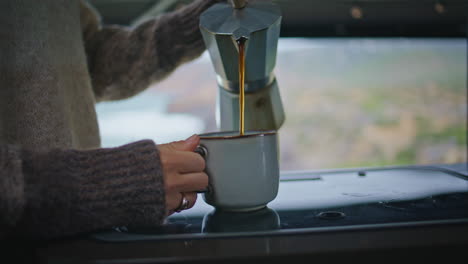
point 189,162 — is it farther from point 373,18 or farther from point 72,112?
point 373,18

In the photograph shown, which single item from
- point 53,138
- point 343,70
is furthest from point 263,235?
point 343,70

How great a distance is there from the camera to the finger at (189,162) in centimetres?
43

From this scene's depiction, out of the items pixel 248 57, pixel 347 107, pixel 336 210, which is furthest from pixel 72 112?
pixel 347 107

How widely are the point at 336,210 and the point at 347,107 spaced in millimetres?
1508

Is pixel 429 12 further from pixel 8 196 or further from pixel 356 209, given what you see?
pixel 8 196

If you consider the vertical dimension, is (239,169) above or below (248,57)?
below

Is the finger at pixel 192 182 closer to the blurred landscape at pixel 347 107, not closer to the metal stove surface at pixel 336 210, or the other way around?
the metal stove surface at pixel 336 210

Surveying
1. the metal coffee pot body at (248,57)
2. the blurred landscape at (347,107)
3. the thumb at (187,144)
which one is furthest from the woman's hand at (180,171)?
the blurred landscape at (347,107)

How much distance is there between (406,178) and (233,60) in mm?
319

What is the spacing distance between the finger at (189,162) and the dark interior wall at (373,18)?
363 millimetres

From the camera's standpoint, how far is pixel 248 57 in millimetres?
569

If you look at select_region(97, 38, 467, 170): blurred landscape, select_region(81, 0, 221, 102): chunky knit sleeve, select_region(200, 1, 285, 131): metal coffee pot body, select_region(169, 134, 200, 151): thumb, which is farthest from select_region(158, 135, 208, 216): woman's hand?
select_region(97, 38, 467, 170): blurred landscape

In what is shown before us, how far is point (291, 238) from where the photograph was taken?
360 mm

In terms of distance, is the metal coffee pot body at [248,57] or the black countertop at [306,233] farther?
the metal coffee pot body at [248,57]
